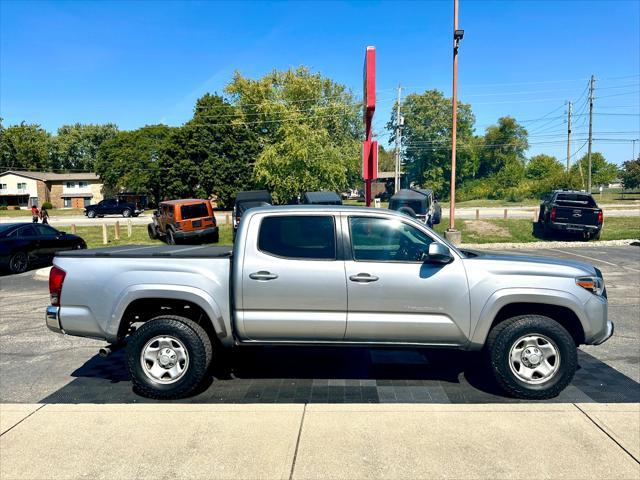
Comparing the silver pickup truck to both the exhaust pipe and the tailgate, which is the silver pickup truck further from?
the tailgate

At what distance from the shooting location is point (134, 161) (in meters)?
61.2

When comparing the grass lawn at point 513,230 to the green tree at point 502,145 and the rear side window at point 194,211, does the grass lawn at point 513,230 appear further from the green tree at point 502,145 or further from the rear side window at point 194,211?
the green tree at point 502,145

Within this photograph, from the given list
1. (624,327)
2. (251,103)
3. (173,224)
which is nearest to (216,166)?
(251,103)

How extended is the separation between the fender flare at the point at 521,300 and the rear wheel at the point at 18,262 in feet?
44.1

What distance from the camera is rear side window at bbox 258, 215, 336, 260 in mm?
4543

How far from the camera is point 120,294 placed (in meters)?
4.51

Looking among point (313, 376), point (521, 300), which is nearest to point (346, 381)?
point (313, 376)

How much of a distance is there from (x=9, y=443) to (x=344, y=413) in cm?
269

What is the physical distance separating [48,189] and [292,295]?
76327 mm

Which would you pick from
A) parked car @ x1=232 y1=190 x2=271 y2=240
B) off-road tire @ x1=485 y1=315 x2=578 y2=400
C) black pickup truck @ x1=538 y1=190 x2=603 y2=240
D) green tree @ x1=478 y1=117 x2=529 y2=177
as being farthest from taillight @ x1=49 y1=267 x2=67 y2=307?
green tree @ x1=478 y1=117 x2=529 y2=177

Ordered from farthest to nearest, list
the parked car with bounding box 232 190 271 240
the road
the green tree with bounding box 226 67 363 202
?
1. the green tree with bounding box 226 67 363 202
2. the road
3. the parked car with bounding box 232 190 271 240

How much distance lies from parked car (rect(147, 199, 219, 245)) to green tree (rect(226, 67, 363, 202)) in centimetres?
1559

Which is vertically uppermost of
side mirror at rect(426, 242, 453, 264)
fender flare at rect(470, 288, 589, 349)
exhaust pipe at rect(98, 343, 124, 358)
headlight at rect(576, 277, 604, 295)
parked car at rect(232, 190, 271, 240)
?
parked car at rect(232, 190, 271, 240)

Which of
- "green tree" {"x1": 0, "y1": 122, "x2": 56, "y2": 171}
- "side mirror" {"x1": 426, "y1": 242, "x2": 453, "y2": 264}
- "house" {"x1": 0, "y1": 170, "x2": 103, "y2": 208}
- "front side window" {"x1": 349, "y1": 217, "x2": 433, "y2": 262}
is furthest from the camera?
"green tree" {"x1": 0, "y1": 122, "x2": 56, "y2": 171}
